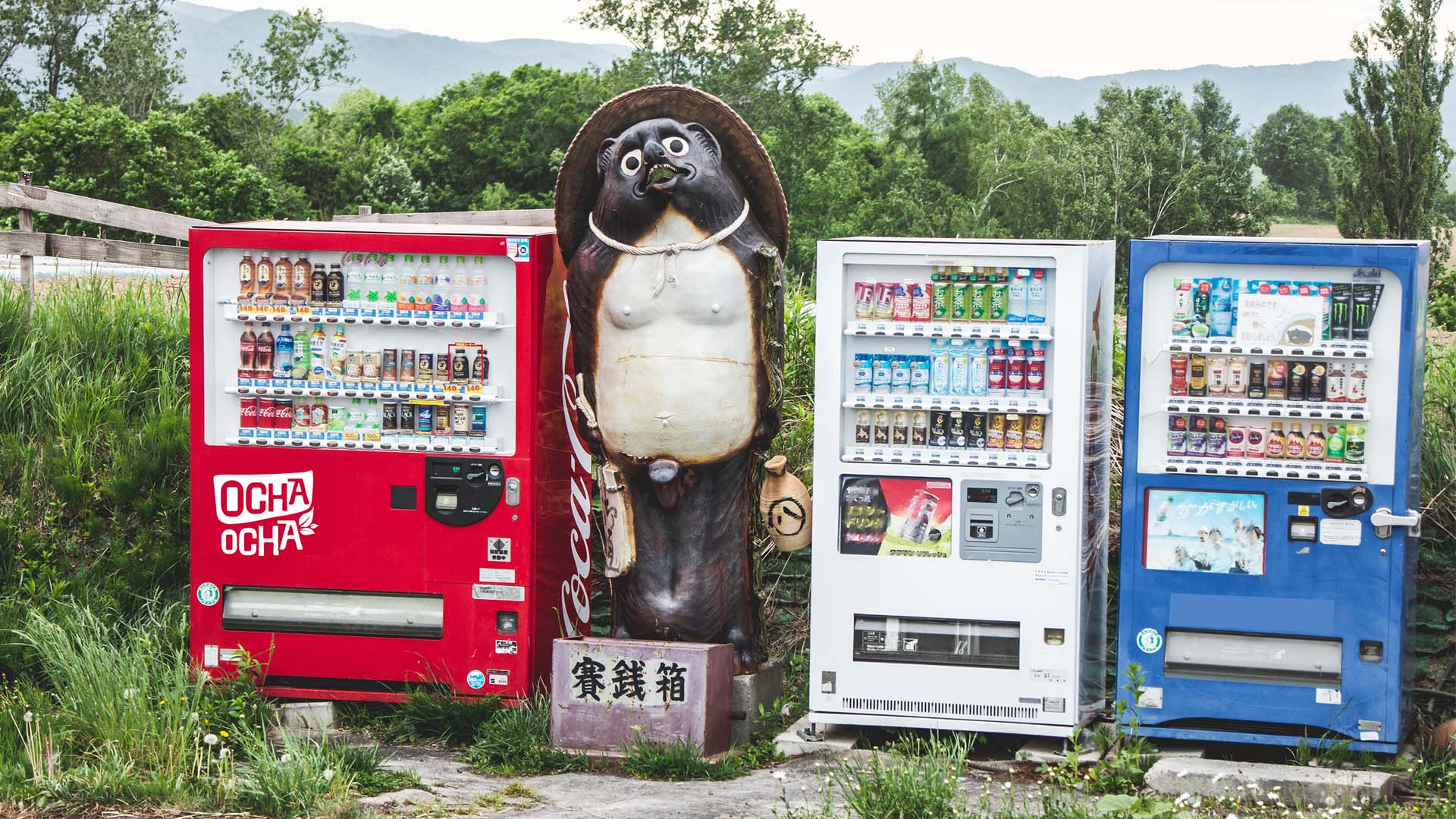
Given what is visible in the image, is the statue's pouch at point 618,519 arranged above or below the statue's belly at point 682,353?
below

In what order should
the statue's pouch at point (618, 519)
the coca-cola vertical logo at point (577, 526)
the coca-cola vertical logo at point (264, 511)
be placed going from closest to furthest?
the statue's pouch at point (618, 519) < the coca-cola vertical logo at point (264, 511) < the coca-cola vertical logo at point (577, 526)

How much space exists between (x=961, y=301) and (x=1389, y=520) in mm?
2024

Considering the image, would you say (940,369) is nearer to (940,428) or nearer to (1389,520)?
(940,428)

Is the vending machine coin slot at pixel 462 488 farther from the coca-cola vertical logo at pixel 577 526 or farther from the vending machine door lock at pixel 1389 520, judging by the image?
the vending machine door lock at pixel 1389 520

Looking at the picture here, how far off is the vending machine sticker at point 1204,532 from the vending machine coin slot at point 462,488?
119 inches

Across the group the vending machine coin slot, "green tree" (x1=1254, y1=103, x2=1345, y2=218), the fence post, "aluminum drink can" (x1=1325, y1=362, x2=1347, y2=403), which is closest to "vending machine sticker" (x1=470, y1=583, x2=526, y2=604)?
the vending machine coin slot

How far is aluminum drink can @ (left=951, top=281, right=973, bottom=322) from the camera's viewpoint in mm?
6453

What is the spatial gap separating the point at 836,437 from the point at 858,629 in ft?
2.87

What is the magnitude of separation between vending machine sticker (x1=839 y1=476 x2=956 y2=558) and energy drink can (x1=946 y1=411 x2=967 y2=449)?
0.19 meters

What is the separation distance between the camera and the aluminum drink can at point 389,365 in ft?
23.1

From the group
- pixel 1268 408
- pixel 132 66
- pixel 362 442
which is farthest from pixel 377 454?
pixel 132 66

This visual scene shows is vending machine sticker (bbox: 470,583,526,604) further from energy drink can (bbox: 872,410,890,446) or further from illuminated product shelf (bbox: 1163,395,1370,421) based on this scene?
illuminated product shelf (bbox: 1163,395,1370,421)

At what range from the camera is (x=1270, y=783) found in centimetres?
586

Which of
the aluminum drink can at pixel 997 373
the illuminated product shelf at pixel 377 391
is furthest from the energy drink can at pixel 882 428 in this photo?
the illuminated product shelf at pixel 377 391
